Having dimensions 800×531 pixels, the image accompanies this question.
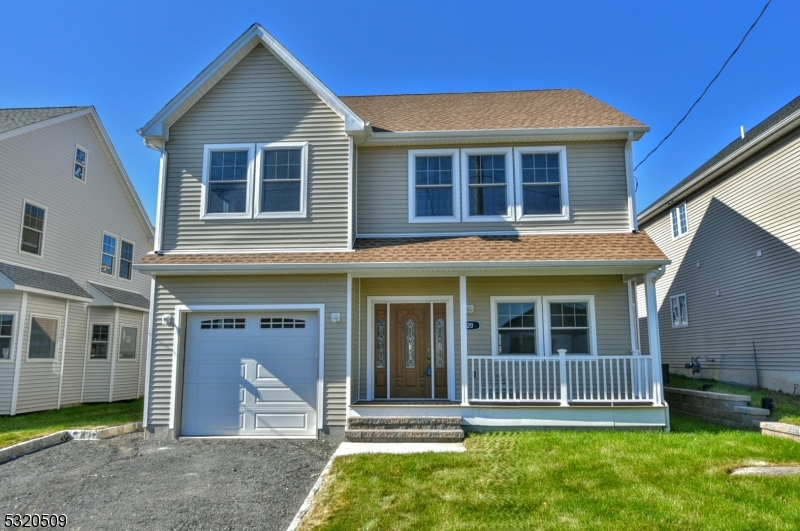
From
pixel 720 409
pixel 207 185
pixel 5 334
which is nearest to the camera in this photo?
pixel 720 409

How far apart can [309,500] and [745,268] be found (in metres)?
12.5

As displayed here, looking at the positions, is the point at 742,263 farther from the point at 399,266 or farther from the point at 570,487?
the point at 570,487

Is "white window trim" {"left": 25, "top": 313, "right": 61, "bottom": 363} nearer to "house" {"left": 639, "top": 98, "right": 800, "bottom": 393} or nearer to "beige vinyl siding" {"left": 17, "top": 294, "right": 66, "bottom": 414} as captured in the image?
"beige vinyl siding" {"left": 17, "top": 294, "right": 66, "bottom": 414}

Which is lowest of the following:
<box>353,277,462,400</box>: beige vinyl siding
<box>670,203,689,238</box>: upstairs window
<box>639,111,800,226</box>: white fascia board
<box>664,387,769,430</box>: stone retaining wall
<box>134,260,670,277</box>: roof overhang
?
<box>664,387,769,430</box>: stone retaining wall

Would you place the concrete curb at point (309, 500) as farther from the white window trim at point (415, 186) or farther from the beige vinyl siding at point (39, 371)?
the beige vinyl siding at point (39, 371)

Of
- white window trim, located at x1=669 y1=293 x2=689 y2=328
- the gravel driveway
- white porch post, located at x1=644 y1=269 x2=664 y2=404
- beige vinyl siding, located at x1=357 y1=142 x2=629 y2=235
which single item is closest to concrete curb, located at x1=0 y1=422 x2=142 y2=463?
the gravel driveway

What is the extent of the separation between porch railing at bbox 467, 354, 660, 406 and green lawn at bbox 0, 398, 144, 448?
7.26 meters

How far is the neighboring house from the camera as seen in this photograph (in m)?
12.6

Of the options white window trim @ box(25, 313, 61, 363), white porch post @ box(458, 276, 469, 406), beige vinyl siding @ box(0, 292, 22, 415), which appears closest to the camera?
white porch post @ box(458, 276, 469, 406)

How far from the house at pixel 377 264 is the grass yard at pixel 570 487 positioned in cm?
155

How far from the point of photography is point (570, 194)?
10242 mm

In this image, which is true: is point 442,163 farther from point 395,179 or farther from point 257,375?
point 257,375

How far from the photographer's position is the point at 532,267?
29.8 feet

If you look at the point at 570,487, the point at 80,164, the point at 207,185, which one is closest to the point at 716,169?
the point at 570,487
